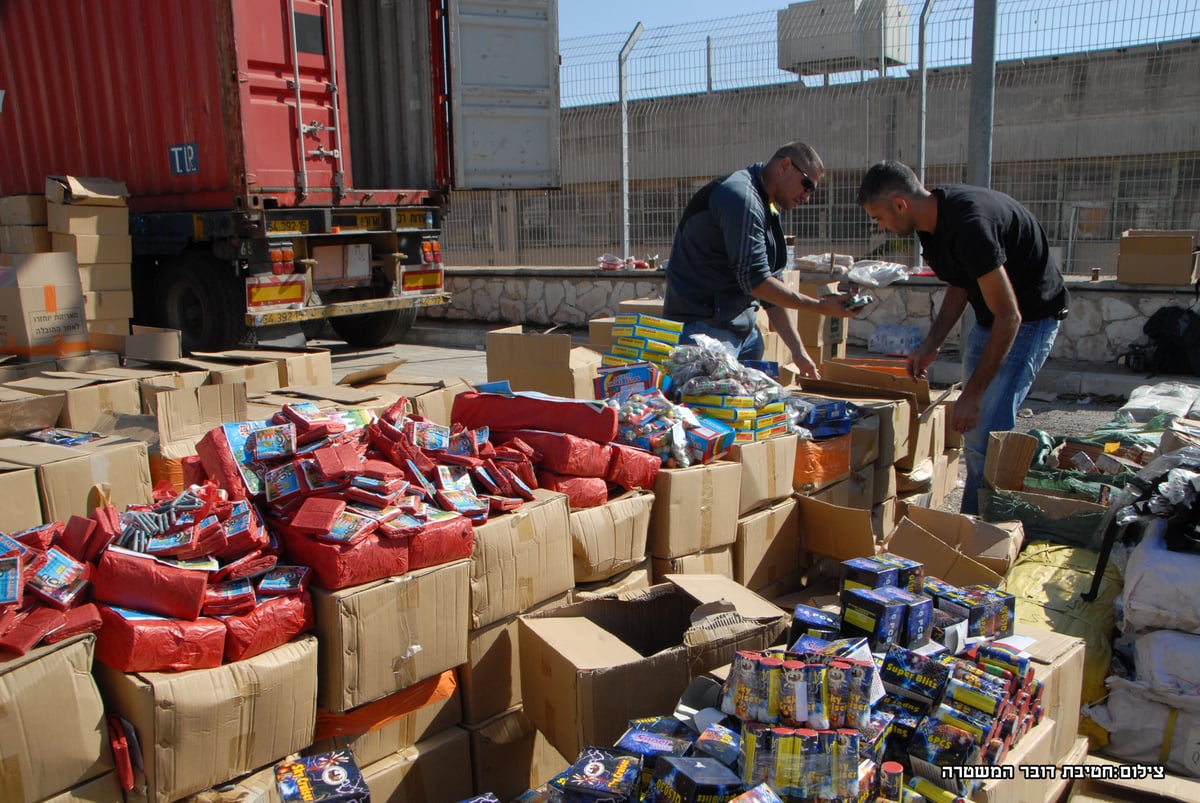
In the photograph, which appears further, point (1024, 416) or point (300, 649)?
point (1024, 416)

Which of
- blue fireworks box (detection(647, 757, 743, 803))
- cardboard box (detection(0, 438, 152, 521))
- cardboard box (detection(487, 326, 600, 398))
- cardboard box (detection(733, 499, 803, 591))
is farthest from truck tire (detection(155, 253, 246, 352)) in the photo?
blue fireworks box (detection(647, 757, 743, 803))

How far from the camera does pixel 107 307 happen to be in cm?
634

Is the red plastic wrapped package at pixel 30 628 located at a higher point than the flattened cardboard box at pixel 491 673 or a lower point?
higher

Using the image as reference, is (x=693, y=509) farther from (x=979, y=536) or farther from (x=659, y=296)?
(x=659, y=296)

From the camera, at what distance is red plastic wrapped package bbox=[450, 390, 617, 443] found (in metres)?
3.00

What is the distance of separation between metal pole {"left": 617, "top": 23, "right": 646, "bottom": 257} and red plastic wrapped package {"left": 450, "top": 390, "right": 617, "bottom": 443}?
23.6 ft

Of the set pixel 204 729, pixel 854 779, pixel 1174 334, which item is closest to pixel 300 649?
pixel 204 729

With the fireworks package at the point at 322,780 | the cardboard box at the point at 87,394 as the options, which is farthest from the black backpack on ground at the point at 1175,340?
the fireworks package at the point at 322,780

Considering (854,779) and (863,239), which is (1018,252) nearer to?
(854,779)

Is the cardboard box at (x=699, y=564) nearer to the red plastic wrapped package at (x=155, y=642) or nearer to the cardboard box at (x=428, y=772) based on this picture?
the cardboard box at (x=428, y=772)

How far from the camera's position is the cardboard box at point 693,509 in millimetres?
3021

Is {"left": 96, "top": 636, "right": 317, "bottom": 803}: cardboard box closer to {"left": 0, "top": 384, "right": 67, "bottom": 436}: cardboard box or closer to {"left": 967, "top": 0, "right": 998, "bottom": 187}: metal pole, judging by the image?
{"left": 0, "top": 384, "right": 67, "bottom": 436}: cardboard box

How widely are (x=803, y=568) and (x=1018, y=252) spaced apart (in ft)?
4.88

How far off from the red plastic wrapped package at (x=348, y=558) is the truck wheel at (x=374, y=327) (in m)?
6.80
